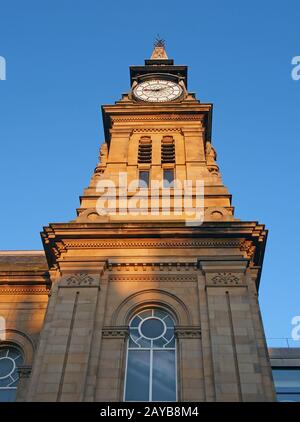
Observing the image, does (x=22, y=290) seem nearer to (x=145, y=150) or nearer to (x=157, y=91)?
(x=145, y=150)

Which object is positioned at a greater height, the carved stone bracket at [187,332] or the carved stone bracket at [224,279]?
the carved stone bracket at [224,279]

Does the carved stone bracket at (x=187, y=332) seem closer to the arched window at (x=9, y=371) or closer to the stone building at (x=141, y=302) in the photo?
the stone building at (x=141, y=302)

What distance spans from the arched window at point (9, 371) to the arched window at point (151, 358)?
4.80 m

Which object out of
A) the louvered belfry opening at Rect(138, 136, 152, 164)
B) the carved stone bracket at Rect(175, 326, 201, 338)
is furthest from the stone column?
the louvered belfry opening at Rect(138, 136, 152, 164)

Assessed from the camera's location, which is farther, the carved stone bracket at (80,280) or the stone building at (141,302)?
the carved stone bracket at (80,280)

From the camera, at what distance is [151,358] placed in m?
20.6

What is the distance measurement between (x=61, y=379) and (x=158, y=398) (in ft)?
9.84

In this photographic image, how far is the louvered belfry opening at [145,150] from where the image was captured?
3247cm

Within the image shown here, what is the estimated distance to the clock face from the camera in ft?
126

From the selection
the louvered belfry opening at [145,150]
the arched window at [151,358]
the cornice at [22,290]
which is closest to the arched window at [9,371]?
the cornice at [22,290]

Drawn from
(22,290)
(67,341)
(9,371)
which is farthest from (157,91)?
(67,341)

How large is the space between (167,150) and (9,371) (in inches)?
584
